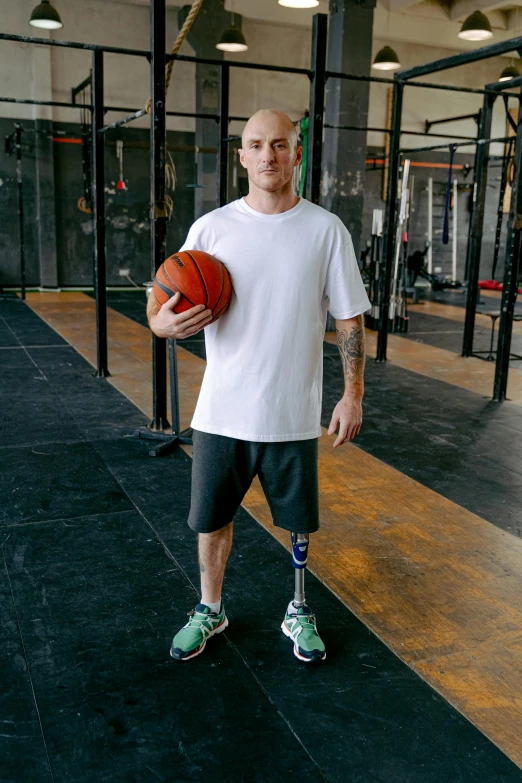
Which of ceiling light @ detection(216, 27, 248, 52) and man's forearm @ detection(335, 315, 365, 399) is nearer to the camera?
man's forearm @ detection(335, 315, 365, 399)

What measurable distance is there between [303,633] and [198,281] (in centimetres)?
111

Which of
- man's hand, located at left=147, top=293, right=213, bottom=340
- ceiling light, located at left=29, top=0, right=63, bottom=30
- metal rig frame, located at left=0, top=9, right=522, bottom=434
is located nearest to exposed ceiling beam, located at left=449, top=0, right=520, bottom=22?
metal rig frame, located at left=0, top=9, right=522, bottom=434

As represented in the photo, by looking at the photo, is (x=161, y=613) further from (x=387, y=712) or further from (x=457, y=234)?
(x=457, y=234)

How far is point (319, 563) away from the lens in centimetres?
284

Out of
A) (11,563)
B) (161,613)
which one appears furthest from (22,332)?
(161,613)

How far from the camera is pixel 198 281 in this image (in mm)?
1921

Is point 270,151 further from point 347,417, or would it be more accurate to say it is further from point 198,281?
point 347,417

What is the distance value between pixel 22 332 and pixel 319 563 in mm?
5997

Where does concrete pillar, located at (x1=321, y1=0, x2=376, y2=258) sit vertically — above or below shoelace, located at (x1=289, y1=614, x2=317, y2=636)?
above

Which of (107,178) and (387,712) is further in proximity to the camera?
(107,178)

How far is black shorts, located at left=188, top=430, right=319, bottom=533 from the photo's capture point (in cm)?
207

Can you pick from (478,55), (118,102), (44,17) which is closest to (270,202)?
(478,55)

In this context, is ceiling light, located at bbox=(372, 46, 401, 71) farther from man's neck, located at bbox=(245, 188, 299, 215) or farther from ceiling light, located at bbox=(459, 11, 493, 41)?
man's neck, located at bbox=(245, 188, 299, 215)

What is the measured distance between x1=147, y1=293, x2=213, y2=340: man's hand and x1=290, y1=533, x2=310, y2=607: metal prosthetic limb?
28.0 inches
